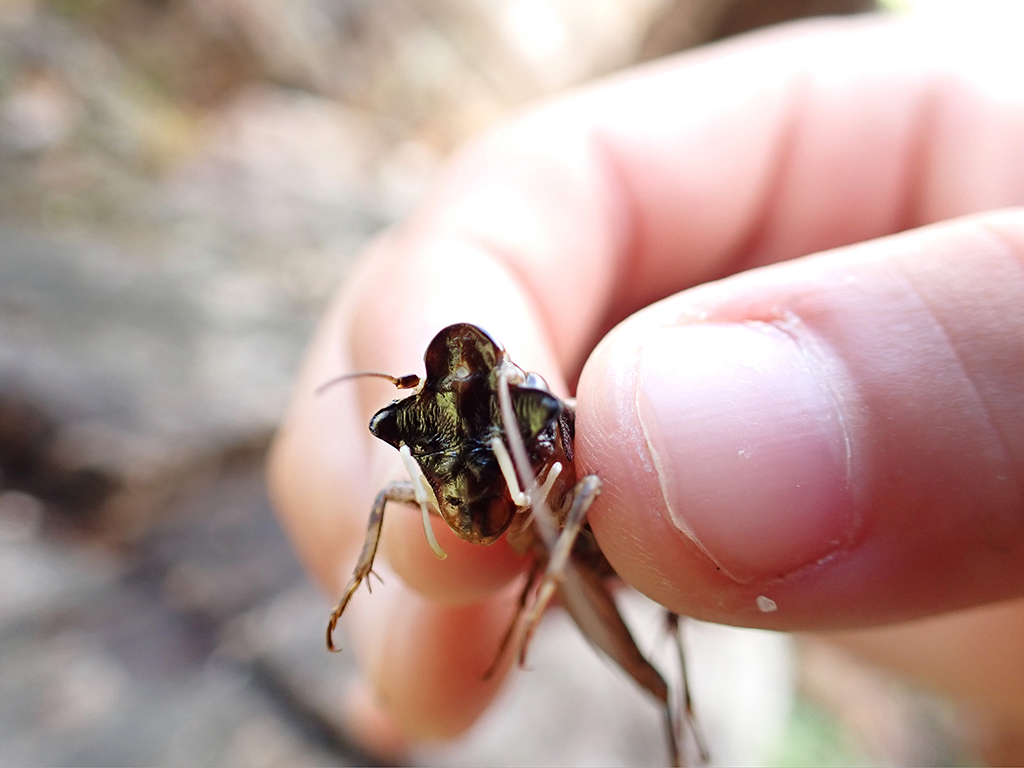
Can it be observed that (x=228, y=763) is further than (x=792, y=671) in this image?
No

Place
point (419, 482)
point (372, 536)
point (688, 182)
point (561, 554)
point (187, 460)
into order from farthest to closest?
point (187, 460) < point (688, 182) < point (372, 536) < point (419, 482) < point (561, 554)

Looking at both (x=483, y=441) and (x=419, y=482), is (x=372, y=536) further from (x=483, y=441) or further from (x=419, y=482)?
(x=483, y=441)

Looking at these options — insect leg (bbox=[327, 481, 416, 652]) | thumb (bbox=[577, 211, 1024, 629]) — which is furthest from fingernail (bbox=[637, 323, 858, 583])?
insect leg (bbox=[327, 481, 416, 652])

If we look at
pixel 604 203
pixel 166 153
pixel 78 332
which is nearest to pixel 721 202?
pixel 604 203

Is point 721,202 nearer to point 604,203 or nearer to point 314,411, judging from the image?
point 604,203

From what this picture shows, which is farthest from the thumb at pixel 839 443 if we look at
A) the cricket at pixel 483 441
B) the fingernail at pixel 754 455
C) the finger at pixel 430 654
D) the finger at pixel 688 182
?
the finger at pixel 430 654

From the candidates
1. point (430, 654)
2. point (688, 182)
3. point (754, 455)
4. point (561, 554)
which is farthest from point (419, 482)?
point (688, 182)

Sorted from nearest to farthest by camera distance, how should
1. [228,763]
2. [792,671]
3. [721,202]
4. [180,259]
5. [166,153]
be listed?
[721,202], [228,763], [180,259], [792,671], [166,153]
